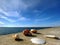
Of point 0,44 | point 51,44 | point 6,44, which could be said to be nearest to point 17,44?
point 6,44

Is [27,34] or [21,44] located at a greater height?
[27,34]

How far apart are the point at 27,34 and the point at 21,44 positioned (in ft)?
5.93

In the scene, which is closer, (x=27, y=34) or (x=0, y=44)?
(x=0, y=44)

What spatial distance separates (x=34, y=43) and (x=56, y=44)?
90 cm

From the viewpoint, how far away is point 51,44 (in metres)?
3.93

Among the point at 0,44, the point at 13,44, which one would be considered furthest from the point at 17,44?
the point at 0,44

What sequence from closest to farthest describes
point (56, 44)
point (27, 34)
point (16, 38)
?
point (56, 44)
point (16, 38)
point (27, 34)

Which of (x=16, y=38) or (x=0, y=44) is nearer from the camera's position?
(x=0, y=44)

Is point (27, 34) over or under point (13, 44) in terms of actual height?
over

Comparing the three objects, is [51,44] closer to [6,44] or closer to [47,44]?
[47,44]

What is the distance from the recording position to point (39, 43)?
4.09m

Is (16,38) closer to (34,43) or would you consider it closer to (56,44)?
(34,43)

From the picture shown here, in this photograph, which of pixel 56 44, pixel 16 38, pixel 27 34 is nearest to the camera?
pixel 56 44

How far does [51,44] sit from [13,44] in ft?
5.05
